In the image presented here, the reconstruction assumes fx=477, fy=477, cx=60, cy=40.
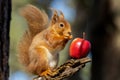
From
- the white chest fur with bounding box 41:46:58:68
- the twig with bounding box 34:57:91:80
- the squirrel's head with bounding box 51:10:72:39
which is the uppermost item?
the squirrel's head with bounding box 51:10:72:39

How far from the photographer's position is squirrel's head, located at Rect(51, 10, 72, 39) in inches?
52.8

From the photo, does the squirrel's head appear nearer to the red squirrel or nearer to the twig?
the red squirrel

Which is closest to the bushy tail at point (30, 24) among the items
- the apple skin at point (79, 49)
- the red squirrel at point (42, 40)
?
the red squirrel at point (42, 40)

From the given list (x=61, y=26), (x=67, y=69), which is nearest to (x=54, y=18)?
(x=61, y=26)

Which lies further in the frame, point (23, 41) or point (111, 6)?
point (111, 6)

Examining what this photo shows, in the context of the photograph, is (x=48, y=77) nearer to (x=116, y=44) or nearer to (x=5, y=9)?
(x=5, y=9)

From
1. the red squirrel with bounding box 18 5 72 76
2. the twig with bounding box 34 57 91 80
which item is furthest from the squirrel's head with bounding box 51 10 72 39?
the twig with bounding box 34 57 91 80

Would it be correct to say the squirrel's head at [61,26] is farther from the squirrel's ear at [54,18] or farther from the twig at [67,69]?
the twig at [67,69]

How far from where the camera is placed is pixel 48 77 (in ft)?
4.70

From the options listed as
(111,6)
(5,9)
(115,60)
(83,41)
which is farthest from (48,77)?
(111,6)

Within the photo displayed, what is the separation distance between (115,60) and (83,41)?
1278 mm

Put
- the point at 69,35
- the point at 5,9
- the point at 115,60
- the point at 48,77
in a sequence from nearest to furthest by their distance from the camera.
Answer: the point at 69,35
the point at 48,77
the point at 5,9
the point at 115,60

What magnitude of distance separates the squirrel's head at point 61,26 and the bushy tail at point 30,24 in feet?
0.13

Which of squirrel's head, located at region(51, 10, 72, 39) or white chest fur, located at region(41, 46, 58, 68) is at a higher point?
squirrel's head, located at region(51, 10, 72, 39)
